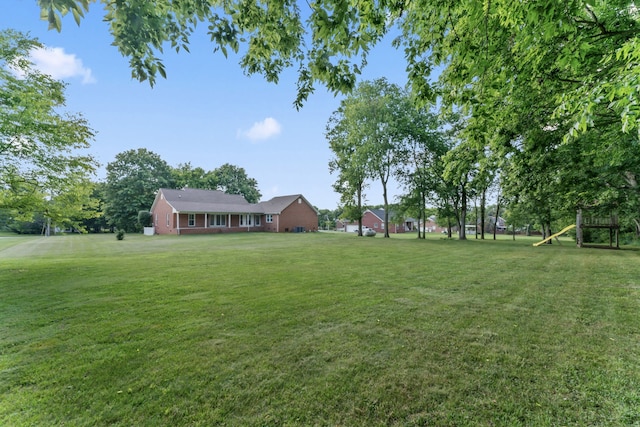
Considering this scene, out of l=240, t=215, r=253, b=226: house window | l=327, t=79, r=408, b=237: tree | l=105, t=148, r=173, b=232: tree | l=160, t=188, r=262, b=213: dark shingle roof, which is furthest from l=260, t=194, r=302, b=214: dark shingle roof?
l=105, t=148, r=173, b=232: tree

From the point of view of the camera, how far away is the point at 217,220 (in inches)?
1284

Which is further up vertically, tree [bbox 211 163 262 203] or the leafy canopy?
tree [bbox 211 163 262 203]

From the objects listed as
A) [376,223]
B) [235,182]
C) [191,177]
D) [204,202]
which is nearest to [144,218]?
[204,202]

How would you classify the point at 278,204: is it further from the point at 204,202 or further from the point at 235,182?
the point at 235,182

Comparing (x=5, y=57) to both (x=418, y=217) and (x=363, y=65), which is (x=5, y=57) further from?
(x=418, y=217)

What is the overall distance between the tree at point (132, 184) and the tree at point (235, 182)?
9.22 m

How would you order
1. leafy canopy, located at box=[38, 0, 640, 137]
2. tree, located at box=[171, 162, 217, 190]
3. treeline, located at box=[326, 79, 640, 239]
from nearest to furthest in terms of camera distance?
leafy canopy, located at box=[38, 0, 640, 137], treeline, located at box=[326, 79, 640, 239], tree, located at box=[171, 162, 217, 190]

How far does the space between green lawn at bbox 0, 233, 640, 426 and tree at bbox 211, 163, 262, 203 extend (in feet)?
156

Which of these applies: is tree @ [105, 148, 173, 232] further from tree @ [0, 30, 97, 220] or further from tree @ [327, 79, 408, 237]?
tree @ [0, 30, 97, 220]

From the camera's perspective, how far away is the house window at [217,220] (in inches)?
1261

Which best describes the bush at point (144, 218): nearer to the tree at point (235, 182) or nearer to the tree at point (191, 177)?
the tree at point (191, 177)

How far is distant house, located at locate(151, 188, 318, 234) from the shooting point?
2997cm

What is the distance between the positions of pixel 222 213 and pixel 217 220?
109 cm

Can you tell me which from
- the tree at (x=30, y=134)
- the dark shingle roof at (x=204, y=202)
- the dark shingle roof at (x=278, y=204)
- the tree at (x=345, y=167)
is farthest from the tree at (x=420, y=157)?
the tree at (x=30, y=134)
